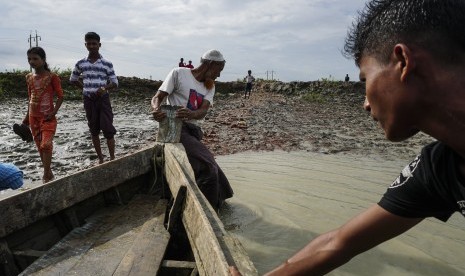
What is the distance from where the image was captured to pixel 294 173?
5992 millimetres

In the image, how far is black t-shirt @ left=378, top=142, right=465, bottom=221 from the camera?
4.09ft

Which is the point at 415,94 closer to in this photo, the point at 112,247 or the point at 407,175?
the point at 407,175

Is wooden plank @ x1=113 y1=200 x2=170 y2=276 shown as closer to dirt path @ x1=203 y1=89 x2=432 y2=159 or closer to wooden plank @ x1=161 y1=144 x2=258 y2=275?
wooden plank @ x1=161 y1=144 x2=258 y2=275

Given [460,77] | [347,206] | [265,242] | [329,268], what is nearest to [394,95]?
[460,77]

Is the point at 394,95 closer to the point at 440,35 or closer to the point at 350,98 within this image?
the point at 440,35

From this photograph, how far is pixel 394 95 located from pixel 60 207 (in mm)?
2529

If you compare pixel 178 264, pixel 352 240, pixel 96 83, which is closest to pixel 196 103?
pixel 96 83

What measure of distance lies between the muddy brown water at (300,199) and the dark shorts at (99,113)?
87 cm

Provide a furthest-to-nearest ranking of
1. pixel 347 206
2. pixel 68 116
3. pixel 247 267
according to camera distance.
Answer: pixel 68 116 → pixel 347 206 → pixel 247 267

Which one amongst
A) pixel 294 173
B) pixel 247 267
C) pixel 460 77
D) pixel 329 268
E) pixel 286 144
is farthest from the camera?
pixel 286 144

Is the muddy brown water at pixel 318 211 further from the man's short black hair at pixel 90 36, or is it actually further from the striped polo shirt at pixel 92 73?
the man's short black hair at pixel 90 36

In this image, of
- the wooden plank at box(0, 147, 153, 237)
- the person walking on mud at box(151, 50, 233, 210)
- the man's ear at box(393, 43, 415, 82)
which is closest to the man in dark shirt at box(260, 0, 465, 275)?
the man's ear at box(393, 43, 415, 82)

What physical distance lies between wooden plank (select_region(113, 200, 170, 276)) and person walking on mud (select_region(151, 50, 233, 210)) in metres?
0.94

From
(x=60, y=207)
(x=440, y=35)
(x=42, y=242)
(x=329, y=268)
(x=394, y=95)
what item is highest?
(x=440, y=35)
